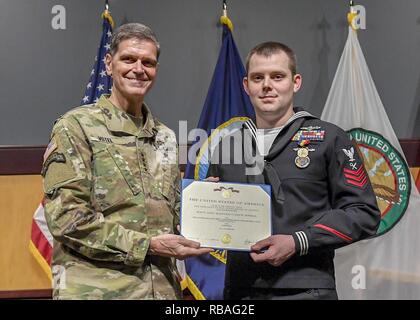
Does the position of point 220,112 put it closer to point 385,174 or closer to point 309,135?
point 385,174

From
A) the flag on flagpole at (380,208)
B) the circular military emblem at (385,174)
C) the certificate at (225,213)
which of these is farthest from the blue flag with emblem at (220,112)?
the certificate at (225,213)

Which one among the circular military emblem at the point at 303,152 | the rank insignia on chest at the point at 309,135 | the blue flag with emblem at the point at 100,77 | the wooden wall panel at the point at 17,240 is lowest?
the wooden wall panel at the point at 17,240

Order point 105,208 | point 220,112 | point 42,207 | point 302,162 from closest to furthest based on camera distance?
1. point 105,208
2. point 302,162
3. point 42,207
4. point 220,112

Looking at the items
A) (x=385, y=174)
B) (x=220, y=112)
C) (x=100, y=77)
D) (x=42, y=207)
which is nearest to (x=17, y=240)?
(x=42, y=207)

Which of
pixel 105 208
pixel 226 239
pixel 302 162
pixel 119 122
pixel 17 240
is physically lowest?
pixel 17 240

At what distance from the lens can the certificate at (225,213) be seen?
1.77 m

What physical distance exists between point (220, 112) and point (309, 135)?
5.13 ft

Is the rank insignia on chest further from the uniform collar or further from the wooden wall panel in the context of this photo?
the wooden wall panel

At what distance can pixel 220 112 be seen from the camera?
3447mm

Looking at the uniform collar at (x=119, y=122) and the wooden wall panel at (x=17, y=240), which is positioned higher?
the uniform collar at (x=119, y=122)

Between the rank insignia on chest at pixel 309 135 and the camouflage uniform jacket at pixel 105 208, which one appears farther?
the rank insignia on chest at pixel 309 135

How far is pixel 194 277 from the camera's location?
323cm

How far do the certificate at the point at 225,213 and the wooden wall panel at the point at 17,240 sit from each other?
6.21 ft

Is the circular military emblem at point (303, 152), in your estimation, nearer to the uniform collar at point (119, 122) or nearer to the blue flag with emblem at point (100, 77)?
the uniform collar at point (119, 122)
